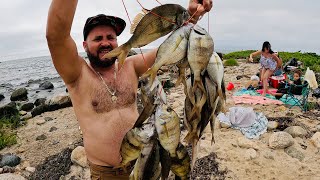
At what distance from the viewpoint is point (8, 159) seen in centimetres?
743

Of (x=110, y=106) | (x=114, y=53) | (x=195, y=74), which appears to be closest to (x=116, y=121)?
(x=110, y=106)

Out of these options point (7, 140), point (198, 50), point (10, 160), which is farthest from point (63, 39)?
point (7, 140)

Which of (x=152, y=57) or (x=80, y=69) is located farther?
(x=152, y=57)

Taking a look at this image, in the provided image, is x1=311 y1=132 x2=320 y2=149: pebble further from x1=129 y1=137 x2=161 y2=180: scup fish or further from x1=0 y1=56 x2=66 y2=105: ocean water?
x1=0 y1=56 x2=66 y2=105: ocean water

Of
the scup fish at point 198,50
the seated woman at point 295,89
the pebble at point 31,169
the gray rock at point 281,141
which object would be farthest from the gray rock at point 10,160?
the seated woman at point 295,89

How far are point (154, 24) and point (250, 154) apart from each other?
517 cm

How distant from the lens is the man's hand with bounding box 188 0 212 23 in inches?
82.4

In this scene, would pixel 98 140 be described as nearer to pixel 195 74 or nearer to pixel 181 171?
pixel 181 171

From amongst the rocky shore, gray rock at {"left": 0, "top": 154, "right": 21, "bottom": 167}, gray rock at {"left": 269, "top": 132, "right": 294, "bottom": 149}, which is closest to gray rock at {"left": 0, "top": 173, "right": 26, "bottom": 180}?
the rocky shore

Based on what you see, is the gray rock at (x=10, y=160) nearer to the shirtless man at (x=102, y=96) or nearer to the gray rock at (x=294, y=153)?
the shirtless man at (x=102, y=96)

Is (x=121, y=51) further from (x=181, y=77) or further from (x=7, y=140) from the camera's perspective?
(x=7, y=140)

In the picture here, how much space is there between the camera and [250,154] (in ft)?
21.1

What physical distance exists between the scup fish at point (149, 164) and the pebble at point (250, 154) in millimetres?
4512

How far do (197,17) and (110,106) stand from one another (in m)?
1.58
